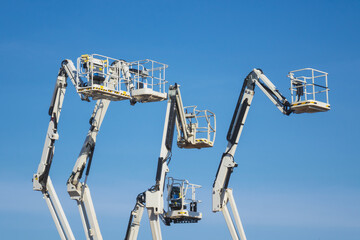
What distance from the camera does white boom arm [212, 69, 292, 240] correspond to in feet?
96.2

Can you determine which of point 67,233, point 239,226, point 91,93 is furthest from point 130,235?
point 91,93

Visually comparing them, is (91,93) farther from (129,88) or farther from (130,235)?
(130,235)

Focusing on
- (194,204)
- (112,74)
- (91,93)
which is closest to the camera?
(91,93)

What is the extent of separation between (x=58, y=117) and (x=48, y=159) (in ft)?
5.85

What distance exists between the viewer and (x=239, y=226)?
29125mm

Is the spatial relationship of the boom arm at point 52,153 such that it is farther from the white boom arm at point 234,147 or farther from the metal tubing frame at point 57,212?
the white boom arm at point 234,147

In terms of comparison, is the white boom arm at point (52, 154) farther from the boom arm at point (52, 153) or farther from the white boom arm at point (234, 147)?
the white boom arm at point (234, 147)

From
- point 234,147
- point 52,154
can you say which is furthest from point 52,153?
point 234,147

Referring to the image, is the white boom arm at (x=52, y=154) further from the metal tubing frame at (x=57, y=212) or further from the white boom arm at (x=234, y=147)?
the white boom arm at (x=234, y=147)

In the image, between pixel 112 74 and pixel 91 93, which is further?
pixel 112 74

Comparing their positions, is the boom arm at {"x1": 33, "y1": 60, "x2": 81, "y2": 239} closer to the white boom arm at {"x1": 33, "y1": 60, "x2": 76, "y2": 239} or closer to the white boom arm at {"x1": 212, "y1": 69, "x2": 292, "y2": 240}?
the white boom arm at {"x1": 33, "y1": 60, "x2": 76, "y2": 239}

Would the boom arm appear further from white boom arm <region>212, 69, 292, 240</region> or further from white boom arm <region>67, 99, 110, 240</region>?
white boom arm <region>212, 69, 292, 240</region>

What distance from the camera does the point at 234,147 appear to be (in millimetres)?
29797

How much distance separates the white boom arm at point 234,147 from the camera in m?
29.3
